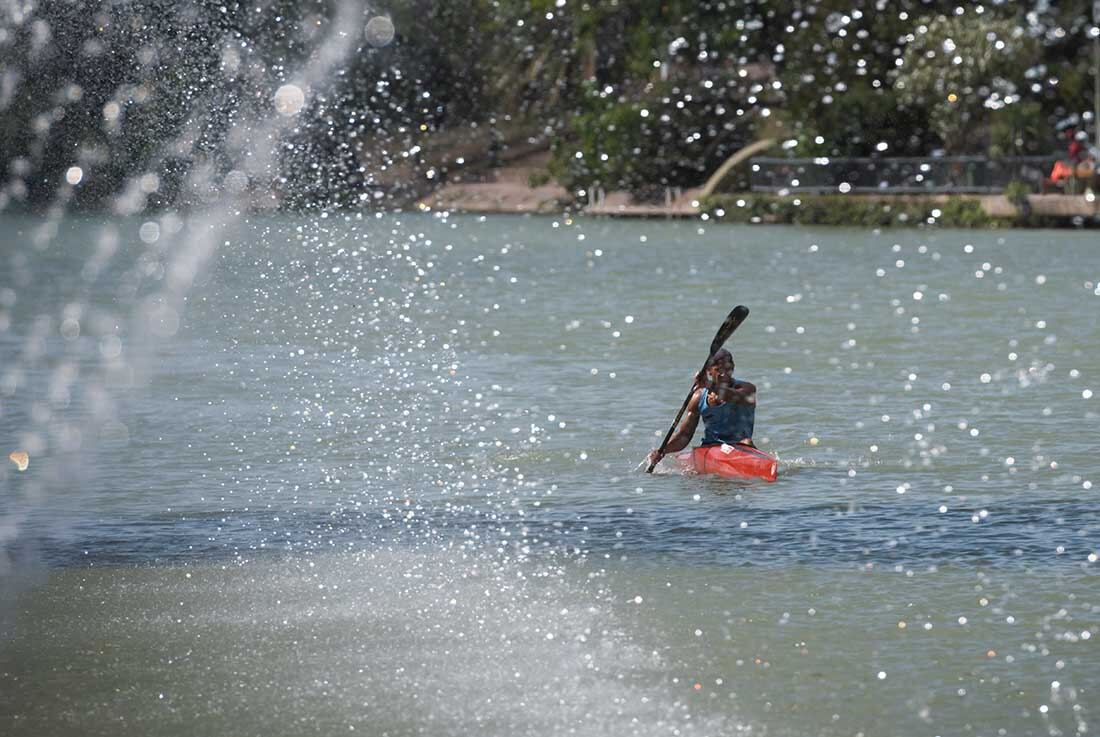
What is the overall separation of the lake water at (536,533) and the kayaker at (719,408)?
401 millimetres

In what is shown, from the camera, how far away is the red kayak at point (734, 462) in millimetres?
14547

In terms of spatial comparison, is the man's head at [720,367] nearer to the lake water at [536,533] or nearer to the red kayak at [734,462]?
the red kayak at [734,462]

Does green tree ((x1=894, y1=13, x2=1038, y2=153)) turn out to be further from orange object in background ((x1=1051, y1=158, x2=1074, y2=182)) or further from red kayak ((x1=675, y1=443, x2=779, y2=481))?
red kayak ((x1=675, y1=443, x2=779, y2=481))

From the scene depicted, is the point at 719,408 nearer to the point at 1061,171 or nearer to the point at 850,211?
the point at 1061,171

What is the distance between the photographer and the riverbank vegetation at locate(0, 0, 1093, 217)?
57000mm

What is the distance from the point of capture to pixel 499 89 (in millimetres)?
83062

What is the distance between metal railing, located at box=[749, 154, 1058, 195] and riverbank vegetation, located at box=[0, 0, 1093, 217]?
3.04 feet

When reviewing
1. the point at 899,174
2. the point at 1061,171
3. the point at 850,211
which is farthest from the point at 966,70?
the point at 850,211

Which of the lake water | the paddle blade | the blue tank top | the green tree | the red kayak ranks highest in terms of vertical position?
the green tree

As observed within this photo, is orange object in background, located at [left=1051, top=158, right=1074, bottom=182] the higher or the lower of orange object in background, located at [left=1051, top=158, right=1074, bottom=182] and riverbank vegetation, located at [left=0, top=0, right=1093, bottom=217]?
the lower

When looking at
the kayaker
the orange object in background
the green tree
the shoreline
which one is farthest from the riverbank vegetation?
the kayaker

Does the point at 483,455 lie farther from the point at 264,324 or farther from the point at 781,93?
the point at 781,93

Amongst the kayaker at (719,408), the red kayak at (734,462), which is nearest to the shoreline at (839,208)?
the kayaker at (719,408)

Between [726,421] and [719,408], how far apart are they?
14 centimetres
